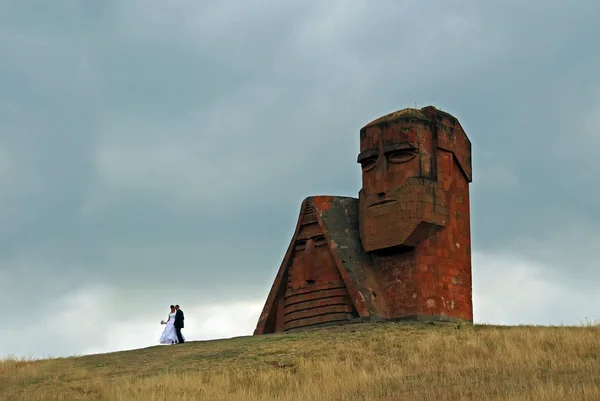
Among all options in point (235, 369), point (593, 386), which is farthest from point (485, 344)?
point (593, 386)

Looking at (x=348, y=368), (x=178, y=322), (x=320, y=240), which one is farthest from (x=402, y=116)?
(x=348, y=368)

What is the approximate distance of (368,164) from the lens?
2920 cm

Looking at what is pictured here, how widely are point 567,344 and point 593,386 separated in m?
5.74

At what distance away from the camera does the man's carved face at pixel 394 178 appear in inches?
1104

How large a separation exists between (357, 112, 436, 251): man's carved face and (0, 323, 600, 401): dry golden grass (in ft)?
9.53

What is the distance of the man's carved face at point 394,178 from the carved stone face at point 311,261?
1249 mm

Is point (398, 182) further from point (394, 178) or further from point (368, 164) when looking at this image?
point (368, 164)

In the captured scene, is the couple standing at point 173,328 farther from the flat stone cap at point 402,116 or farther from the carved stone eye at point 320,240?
the flat stone cap at point 402,116

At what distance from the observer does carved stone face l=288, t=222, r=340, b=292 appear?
96.8ft

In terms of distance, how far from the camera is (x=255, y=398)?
17688 millimetres

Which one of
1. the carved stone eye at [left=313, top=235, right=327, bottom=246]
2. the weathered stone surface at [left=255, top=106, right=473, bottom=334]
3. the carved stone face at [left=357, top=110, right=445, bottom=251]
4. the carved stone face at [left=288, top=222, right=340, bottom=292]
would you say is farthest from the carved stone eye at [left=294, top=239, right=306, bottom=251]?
the carved stone face at [left=357, top=110, right=445, bottom=251]

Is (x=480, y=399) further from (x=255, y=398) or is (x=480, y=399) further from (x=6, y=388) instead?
(x=6, y=388)

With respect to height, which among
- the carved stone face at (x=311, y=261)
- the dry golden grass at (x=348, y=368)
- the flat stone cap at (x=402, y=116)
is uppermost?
the flat stone cap at (x=402, y=116)

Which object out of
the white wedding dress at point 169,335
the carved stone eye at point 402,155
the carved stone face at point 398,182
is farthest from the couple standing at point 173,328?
the carved stone eye at point 402,155
